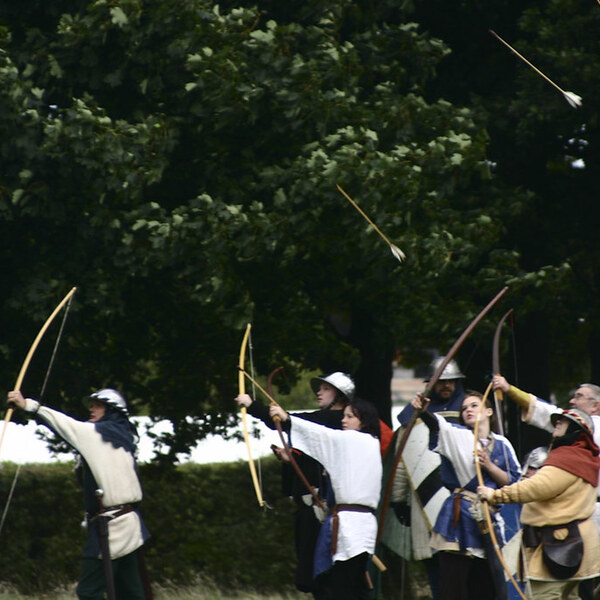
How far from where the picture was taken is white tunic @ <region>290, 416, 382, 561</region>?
7387 millimetres

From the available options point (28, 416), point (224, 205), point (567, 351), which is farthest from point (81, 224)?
point (567, 351)

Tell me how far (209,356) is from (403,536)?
13.4 feet

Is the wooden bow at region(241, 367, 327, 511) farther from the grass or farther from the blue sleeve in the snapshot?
the grass

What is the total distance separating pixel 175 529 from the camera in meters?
14.3

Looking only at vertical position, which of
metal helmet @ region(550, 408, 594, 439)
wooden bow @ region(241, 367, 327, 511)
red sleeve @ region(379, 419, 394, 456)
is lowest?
red sleeve @ region(379, 419, 394, 456)

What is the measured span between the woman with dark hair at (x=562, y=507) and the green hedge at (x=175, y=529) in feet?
22.8

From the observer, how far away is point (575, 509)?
6770mm

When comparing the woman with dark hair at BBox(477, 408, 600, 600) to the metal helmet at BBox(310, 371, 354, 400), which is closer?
the woman with dark hair at BBox(477, 408, 600, 600)

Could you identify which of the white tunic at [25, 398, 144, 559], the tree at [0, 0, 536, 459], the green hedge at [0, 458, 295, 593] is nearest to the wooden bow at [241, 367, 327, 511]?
the white tunic at [25, 398, 144, 559]

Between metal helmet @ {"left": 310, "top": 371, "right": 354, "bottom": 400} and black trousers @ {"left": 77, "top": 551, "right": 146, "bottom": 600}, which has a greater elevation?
metal helmet @ {"left": 310, "top": 371, "right": 354, "bottom": 400}

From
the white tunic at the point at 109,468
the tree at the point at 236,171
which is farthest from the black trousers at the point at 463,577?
the tree at the point at 236,171

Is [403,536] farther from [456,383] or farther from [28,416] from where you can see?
[28,416]

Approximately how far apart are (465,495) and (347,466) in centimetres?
72

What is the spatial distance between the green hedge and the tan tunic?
22.9 feet
